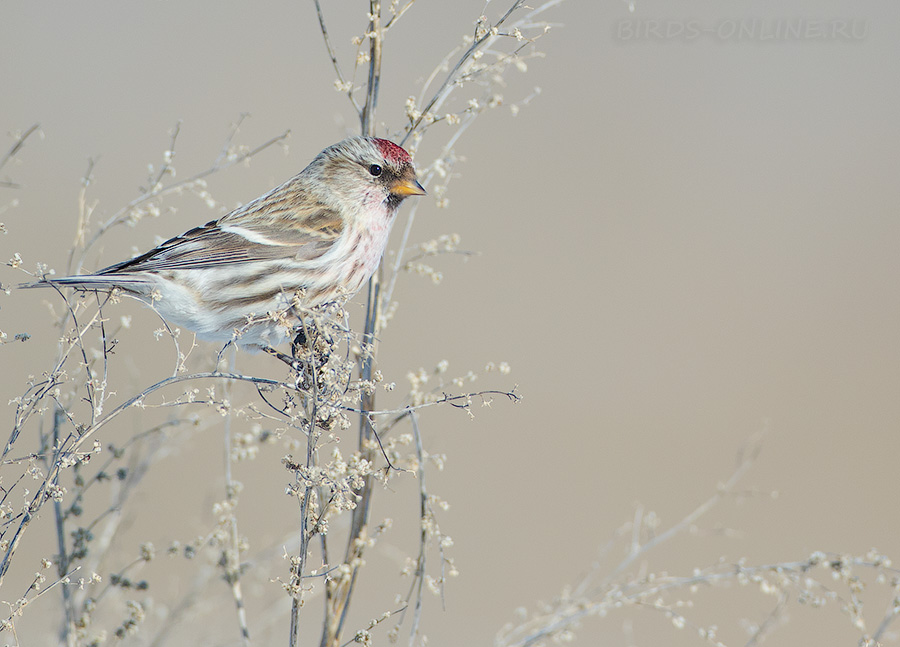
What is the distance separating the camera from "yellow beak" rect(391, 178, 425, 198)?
7.79 ft

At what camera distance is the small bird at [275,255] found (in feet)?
7.13

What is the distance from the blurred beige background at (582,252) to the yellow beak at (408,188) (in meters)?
1.04

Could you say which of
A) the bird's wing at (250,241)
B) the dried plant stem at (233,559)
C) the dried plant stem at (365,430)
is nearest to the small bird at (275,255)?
the bird's wing at (250,241)

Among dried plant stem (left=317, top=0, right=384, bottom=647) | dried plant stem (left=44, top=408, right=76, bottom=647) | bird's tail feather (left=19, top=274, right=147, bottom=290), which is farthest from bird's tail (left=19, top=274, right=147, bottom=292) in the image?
dried plant stem (left=317, top=0, right=384, bottom=647)

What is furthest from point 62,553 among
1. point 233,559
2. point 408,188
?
point 408,188

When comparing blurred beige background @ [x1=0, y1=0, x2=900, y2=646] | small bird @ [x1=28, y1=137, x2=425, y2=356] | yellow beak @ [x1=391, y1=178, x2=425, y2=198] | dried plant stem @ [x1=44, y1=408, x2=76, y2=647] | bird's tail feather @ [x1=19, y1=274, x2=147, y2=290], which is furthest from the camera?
blurred beige background @ [x1=0, y1=0, x2=900, y2=646]

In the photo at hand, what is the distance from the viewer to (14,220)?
7.20 m

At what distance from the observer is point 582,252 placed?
7.99m

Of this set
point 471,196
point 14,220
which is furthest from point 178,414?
point 471,196

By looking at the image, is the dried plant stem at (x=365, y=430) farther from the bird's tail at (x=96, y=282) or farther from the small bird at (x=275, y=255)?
the bird's tail at (x=96, y=282)

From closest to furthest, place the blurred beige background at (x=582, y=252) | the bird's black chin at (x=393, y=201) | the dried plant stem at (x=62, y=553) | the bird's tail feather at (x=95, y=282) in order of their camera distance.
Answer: the bird's tail feather at (x=95, y=282)
the dried plant stem at (x=62, y=553)
the bird's black chin at (x=393, y=201)
the blurred beige background at (x=582, y=252)

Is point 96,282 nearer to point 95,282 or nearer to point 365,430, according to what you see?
point 95,282

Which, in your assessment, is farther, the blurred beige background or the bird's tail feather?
the blurred beige background

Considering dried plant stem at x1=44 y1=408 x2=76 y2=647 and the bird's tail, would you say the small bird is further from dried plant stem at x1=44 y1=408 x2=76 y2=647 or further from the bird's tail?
dried plant stem at x1=44 y1=408 x2=76 y2=647
